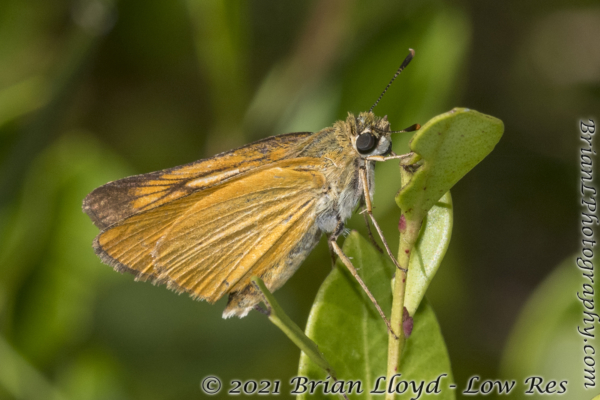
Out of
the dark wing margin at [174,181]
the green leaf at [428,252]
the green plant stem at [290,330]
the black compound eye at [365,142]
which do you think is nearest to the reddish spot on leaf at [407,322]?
the green leaf at [428,252]

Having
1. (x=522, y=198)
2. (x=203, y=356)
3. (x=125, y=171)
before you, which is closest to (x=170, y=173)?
(x=125, y=171)

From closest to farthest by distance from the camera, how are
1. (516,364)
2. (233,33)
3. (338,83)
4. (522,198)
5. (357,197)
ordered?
1. (516,364)
2. (357,197)
3. (233,33)
4. (338,83)
5. (522,198)

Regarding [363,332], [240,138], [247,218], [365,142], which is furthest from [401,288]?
Result: [240,138]

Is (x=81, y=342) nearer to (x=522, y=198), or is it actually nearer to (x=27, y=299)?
(x=27, y=299)

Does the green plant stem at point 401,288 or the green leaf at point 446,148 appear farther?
the green plant stem at point 401,288

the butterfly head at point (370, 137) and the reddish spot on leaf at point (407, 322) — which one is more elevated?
A: the butterfly head at point (370, 137)

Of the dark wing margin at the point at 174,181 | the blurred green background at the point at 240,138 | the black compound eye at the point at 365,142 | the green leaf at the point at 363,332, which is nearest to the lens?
the green leaf at the point at 363,332

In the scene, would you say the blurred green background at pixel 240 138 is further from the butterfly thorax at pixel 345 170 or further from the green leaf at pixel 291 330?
the green leaf at pixel 291 330

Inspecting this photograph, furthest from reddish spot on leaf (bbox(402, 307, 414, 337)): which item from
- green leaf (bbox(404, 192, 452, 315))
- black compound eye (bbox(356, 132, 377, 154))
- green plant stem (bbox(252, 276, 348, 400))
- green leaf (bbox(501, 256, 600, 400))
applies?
black compound eye (bbox(356, 132, 377, 154))
